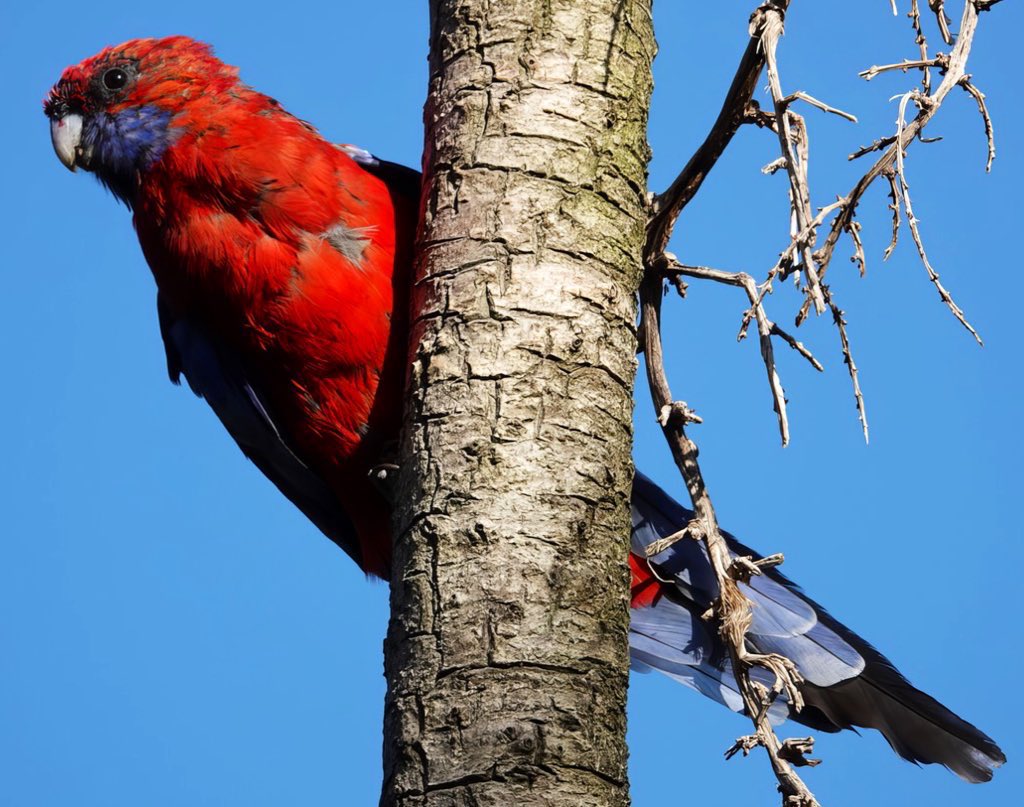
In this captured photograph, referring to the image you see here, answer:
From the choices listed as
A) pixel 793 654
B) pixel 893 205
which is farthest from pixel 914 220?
pixel 793 654

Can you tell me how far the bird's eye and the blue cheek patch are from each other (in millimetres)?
97

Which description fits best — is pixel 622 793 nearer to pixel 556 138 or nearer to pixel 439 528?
pixel 439 528

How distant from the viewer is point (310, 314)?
2871 mm

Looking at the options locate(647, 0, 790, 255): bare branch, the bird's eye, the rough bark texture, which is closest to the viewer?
Result: the rough bark texture

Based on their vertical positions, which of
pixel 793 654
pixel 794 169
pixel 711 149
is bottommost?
pixel 793 654

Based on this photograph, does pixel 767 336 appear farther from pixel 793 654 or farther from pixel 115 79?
pixel 115 79

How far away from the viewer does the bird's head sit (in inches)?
126

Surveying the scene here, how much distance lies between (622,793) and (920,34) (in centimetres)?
150

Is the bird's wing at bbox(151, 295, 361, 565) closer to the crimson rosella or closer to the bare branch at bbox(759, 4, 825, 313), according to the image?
the crimson rosella

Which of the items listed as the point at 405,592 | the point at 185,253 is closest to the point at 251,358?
the point at 185,253

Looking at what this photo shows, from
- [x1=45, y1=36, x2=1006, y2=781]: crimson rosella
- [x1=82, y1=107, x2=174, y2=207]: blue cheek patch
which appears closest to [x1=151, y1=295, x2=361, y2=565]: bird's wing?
[x1=45, y1=36, x2=1006, y2=781]: crimson rosella

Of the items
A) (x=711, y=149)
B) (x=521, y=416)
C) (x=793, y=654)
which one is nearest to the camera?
(x=521, y=416)

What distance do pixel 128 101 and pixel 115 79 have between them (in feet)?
0.45

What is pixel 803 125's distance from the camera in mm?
2133
